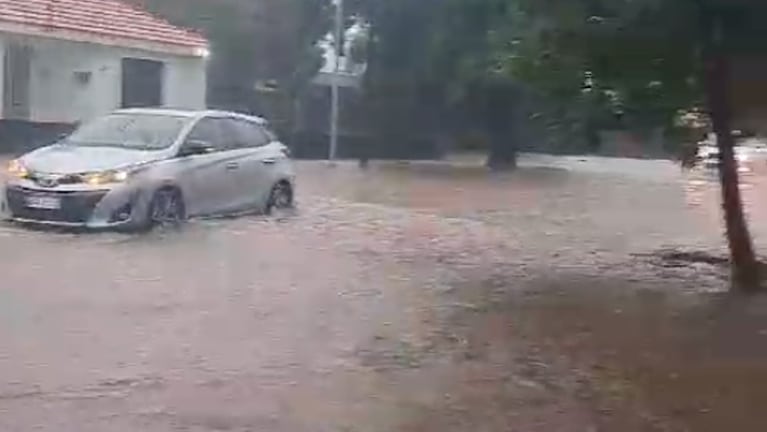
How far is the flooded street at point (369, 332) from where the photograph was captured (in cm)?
747

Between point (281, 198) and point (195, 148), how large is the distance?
3.07 metres

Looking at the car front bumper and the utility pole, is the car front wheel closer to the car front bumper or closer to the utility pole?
the car front bumper

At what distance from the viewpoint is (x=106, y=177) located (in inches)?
612

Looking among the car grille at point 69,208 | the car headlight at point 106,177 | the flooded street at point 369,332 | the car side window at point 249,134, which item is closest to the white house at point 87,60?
the car side window at point 249,134

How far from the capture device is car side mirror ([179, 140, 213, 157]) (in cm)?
1688

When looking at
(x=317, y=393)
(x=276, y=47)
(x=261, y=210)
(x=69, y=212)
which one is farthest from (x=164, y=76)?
(x=317, y=393)

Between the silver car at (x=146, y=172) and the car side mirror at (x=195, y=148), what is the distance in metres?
0.01

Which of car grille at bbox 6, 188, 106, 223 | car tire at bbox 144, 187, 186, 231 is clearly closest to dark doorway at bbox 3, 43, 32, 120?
car tire at bbox 144, 187, 186, 231

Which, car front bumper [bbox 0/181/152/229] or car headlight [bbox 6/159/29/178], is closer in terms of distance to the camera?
car front bumper [bbox 0/181/152/229]

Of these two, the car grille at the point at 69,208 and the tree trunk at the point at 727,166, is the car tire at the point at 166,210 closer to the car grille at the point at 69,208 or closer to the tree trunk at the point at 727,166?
the car grille at the point at 69,208

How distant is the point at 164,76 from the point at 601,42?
23426 millimetres

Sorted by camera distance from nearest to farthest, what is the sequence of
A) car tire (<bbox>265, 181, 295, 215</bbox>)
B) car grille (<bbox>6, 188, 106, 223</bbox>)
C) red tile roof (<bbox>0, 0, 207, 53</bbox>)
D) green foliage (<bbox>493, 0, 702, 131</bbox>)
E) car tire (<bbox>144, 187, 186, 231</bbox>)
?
green foliage (<bbox>493, 0, 702, 131</bbox>)
car grille (<bbox>6, 188, 106, 223</bbox>)
car tire (<bbox>144, 187, 186, 231</bbox>)
car tire (<bbox>265, 181, 295, 215</bbox>)
red tile roof (<bbox>0, 0, 207, 53</bbox>)

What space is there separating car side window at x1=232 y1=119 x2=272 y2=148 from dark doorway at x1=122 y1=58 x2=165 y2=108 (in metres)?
14.6

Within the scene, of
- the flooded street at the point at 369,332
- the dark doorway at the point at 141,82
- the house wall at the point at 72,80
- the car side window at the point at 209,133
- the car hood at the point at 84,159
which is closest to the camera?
the flooded street at the point at 369,332
